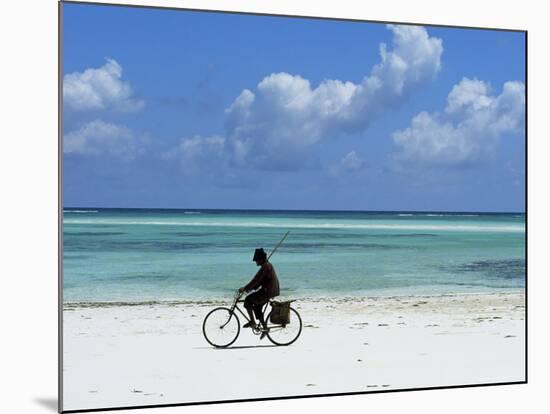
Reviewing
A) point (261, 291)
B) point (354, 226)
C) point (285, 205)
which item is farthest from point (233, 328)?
point (354, 226)

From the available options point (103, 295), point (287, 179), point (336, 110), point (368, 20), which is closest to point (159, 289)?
point (103, 295)

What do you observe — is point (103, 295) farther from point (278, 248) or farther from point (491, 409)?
point (491, 409)

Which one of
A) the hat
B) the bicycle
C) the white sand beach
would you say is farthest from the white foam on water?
the bicycle

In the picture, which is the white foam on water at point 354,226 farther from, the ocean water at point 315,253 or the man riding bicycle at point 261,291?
the man riding bicycle at point 261,291

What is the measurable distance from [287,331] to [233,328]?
1.41ft

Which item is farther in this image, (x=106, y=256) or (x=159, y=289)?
(x=159, y=289)

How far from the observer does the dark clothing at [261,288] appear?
31.0ft

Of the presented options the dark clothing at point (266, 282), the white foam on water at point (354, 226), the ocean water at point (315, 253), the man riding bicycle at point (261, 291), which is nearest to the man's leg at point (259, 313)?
the man riding bicycle at point (261, 291)

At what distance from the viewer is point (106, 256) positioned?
9.48m

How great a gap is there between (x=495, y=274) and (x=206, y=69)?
10.1 ft

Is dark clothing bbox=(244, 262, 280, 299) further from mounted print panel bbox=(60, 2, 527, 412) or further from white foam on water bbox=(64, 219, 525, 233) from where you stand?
white foam on water bbox=(64, 219, 525, 233)

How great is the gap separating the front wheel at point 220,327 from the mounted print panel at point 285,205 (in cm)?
2

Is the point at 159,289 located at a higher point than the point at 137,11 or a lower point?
lower

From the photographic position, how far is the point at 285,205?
9.95 metres
